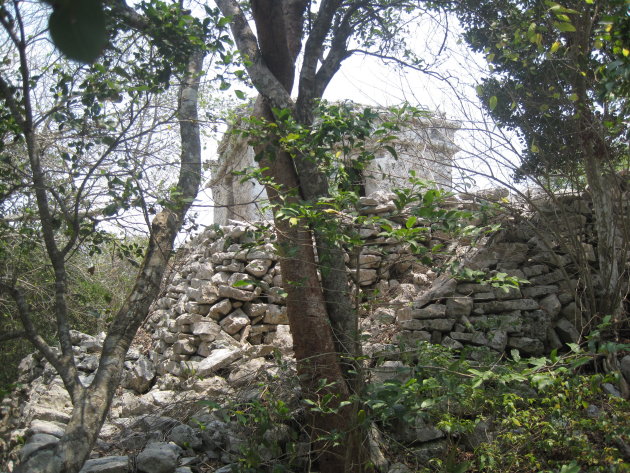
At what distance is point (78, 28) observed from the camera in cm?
78

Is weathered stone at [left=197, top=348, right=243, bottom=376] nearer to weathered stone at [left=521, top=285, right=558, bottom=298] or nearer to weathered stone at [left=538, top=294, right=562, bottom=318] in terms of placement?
weathered stone at [left=521, top=285, right=558, bottom=298]

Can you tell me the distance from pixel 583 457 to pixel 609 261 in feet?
7.18

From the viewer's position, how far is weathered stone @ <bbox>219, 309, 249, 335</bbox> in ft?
20.8

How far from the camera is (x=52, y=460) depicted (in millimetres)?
3426

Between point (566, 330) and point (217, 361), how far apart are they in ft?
10.7

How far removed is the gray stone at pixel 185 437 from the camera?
436cm

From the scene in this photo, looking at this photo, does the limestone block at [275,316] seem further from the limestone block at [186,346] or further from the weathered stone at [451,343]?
the weathered stone at [451,343]

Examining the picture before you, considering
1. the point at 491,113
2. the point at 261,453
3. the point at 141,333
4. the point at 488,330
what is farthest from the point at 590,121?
the point at 141,333

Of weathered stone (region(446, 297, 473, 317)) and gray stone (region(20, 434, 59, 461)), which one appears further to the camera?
weathered stone (region(446, 297, 473, 317))

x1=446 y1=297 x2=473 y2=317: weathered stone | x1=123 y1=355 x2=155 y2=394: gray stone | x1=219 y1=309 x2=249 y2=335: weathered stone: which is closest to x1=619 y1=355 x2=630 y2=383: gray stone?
x1=446 y1=297 x2=473 y2=317: weathered stone

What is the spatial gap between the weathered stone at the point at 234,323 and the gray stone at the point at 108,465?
2.38 m

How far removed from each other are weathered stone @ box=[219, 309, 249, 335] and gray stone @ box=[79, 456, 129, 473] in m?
2.38

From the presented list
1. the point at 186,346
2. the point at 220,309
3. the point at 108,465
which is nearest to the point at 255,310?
the point at 220,309

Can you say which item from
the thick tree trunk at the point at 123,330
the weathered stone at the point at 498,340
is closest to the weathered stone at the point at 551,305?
the weathered stone at the point at 498,340
